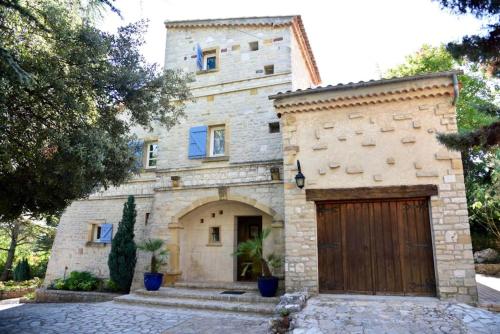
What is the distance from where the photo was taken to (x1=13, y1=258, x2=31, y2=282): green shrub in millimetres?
16172

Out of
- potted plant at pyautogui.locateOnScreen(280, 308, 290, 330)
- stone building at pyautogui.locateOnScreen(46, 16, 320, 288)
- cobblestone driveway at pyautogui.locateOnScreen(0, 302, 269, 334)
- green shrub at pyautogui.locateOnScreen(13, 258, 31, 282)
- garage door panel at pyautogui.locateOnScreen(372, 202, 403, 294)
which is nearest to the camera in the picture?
potted plant at pyautogui.locateOnScreen(280, 308, 290, 330)

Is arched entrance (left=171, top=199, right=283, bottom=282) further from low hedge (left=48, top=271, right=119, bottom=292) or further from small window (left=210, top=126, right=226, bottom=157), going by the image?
low hedge (left=48, top=271, right=119, bottom=292)

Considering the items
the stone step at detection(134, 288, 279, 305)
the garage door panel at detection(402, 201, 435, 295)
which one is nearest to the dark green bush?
the stone step at detection(134, 288, 279, 305)

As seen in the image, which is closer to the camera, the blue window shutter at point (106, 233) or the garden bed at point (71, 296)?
the garden bed at point (71, 296)

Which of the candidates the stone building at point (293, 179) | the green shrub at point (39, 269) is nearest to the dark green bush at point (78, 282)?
the stone building at point (293, 179)

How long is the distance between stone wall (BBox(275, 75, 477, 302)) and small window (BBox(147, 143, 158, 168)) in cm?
608

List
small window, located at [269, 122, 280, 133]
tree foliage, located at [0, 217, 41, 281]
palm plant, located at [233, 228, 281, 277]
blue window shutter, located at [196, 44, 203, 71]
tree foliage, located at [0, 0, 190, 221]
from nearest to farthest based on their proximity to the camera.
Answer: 1. tree foliage, located at [0, 0, 190, 221]
2. palm plant, located at [233, 228, 281, 277]
3. small window, located at [269, 122, 280, 133]
4. blue window shutter, located at [196, 44, 203, 71]
5. tree foliage, located at [0, 217, 41, 281]

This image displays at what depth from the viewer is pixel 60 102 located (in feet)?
18.8

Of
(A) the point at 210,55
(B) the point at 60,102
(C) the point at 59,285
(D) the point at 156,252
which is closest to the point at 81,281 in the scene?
(C) the point at 59,285

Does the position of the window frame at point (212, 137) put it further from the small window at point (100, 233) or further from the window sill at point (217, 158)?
the small window at point (100, 233)

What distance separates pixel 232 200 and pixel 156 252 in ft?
9.34

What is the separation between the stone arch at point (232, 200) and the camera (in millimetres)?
9664

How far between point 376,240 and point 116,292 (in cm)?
834

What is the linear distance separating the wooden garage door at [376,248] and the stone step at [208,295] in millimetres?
1642
